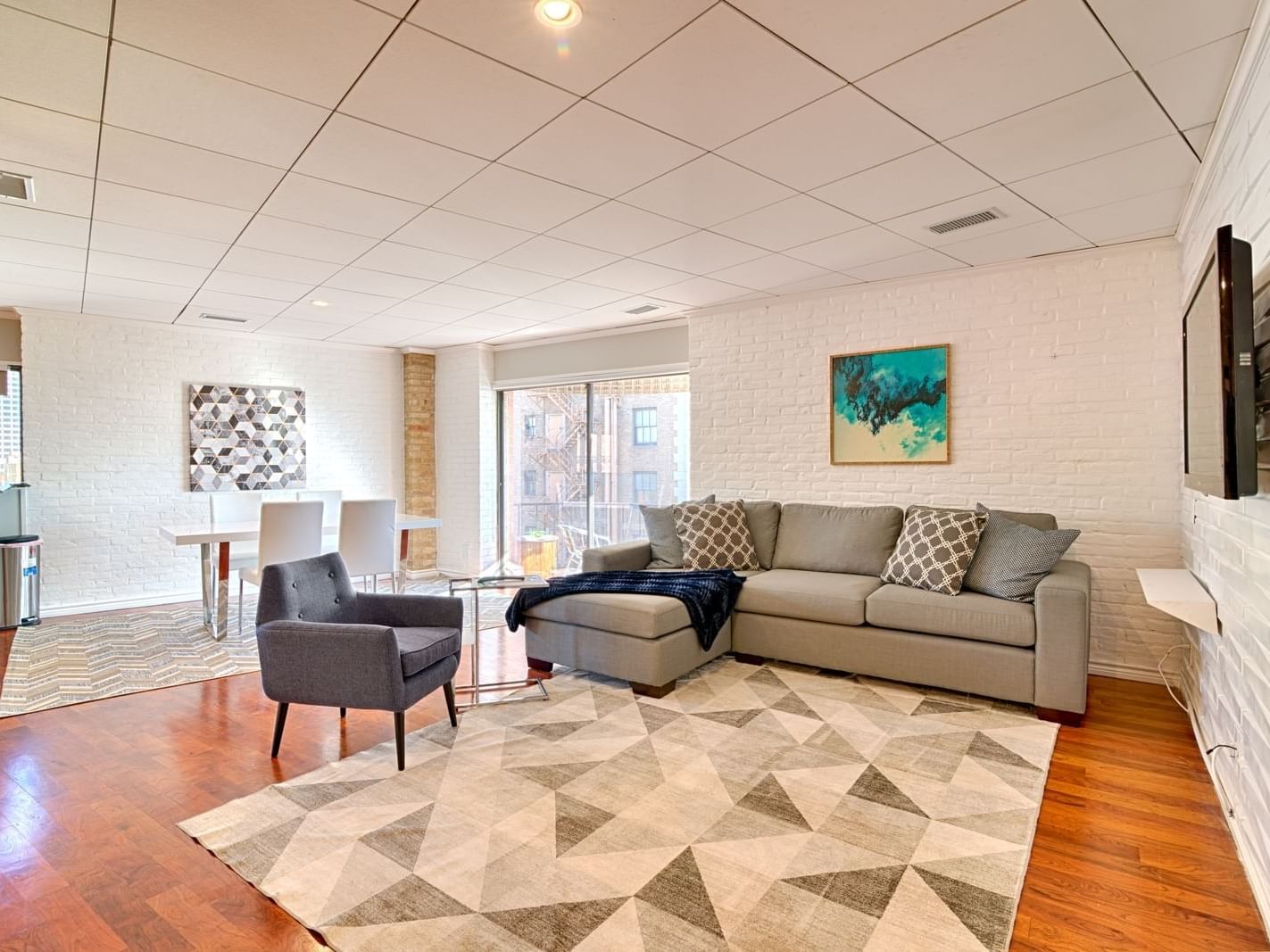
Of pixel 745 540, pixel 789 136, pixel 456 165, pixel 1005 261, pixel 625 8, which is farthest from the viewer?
pixel 745 540

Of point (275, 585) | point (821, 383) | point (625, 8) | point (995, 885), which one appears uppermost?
point (625, 8)

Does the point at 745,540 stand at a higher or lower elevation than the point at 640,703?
higher

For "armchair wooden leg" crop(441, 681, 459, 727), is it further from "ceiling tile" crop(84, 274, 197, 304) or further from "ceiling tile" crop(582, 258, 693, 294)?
"ceiling tile" crop(84, 274, 197, 304)

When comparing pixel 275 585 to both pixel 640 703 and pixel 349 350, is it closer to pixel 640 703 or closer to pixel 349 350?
pixel 640 703

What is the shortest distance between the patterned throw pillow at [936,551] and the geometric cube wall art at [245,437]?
5.68m

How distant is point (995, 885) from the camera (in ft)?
6.92

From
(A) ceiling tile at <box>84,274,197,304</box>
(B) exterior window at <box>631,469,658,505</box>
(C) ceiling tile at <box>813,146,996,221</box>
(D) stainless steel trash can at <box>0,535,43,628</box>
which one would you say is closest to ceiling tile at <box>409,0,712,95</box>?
(C) ceiling tile at <box>813,146,996,221</box>

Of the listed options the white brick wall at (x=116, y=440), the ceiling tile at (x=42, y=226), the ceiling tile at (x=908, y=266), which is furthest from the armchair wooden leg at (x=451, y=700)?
the white brick wall at (x=116, y=440)

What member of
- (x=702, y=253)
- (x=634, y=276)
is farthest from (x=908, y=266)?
(x=634, y=276)

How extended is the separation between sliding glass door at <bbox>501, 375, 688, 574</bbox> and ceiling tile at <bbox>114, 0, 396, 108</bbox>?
4446 mm

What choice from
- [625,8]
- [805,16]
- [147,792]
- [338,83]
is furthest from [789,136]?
[147,792]

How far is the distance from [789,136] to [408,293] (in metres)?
3.37

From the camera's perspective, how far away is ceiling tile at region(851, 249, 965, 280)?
4.32m

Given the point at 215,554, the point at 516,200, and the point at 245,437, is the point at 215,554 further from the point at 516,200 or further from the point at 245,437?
the point at 516,200
